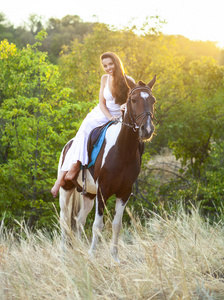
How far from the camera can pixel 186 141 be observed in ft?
53.5

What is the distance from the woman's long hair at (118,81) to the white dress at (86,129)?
0.11m

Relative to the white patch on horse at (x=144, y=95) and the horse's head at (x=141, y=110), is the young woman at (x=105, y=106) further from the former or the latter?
the white patch on horse at (x=144, y=95)

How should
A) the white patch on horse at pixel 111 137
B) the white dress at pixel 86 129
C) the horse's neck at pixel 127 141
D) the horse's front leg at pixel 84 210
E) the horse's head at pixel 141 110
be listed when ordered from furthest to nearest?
1. the horse's front leg at pixel 84 210
2. the white dress at pixel 86 129
3. the white patch on horse at pixel 111 137
4. the horse's neck at pixel 127 141
5. the horse's head at pixel 141 110

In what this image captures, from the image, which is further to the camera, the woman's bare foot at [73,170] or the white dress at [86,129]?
the woman's bare foot at [73,170]

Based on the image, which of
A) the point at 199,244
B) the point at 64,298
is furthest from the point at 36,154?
the point at 64,298

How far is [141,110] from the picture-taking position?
4254 millimetres

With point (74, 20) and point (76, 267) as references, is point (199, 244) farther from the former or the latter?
point (74, 20)

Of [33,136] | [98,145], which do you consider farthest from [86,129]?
[33,136]

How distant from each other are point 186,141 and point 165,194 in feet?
9.03

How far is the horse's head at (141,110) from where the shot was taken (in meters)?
4.13

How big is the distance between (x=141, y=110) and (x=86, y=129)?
1330 mm

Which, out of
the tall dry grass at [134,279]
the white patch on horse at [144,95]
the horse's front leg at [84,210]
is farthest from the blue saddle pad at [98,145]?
the tall dry grass at [134,279]

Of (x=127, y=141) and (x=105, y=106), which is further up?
(x=105, y=106)

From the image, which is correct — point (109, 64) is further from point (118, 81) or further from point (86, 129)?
point (86, 129)
